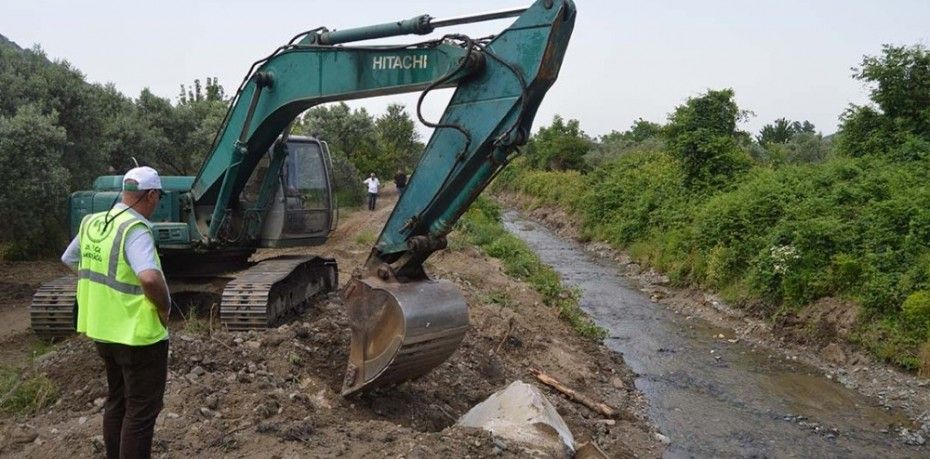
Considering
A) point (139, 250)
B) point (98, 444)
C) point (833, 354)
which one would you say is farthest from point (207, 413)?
point (833, 354)

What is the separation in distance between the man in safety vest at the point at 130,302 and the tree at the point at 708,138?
16561 millimetres

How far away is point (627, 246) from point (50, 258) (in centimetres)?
1375

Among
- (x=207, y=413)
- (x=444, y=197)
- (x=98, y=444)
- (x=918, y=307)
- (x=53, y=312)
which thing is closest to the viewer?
(x=98, y=444)

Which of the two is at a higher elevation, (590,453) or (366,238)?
(366,238)

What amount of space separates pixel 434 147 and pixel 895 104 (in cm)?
1292

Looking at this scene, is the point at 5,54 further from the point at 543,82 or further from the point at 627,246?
the point at 627,246

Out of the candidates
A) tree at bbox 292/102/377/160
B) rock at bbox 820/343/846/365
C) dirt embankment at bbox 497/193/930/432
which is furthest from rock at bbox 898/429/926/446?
tree at bbox 292/102/377/160

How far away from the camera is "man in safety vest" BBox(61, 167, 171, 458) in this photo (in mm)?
3707

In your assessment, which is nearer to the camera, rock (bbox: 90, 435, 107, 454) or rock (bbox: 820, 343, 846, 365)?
rock (bbox: 90, 435, 107, 454)

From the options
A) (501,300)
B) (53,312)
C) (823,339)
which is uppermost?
(53,312)

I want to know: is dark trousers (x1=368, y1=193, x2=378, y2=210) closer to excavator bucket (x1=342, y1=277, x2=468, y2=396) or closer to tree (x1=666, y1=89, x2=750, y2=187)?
tree (x1=666, y1=89, x2=750, y2=187)

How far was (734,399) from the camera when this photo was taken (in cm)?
905

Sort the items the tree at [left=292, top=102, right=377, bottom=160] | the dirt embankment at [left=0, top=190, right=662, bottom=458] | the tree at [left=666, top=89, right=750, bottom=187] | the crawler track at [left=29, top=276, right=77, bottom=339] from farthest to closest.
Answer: the tree at [left=292, top=102, right=377, bottom=160]
the tree at [left=666, top=89, right=750, bottom=187]
the crawler track at [left=29, top=276, right=77, bottom=339]
the dirt embankment at [left=0, top=190, right=662, bottom=458]

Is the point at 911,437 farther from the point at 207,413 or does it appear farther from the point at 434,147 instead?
the point at 207,413
